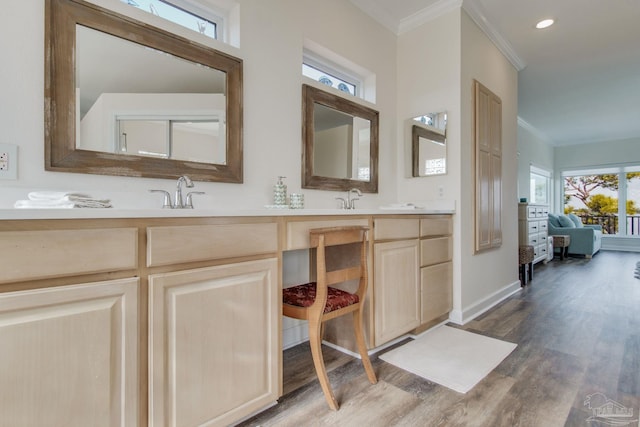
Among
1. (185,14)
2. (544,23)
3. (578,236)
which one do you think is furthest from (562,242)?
(185,14)

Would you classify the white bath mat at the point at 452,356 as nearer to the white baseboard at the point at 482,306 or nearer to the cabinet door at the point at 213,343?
the white baseboard at the point at 482,306

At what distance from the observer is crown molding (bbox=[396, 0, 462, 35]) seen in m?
2.63

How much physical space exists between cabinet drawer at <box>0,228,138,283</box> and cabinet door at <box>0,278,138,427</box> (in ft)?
0.17

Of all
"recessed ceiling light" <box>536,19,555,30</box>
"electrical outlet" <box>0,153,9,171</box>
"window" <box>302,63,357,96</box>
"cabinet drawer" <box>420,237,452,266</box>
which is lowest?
"cabinet drawer" <box>420,237,452,266</box>

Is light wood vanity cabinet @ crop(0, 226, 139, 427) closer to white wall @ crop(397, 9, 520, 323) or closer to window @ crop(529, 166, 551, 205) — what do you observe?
white wall @ crop(397, 9, 520, 323)

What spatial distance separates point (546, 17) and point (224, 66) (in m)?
2.97

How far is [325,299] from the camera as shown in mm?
1472

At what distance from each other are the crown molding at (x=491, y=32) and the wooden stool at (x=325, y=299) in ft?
7.80

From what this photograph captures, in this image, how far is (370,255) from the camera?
1.90 metres

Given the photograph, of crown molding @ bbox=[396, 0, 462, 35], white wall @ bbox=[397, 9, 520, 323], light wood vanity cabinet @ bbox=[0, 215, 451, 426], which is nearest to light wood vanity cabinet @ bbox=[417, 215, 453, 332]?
white wall @ bbox=[397, 9, 520, 323]

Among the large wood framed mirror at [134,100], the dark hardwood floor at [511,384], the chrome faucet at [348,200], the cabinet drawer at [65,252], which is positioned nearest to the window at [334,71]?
the large wood framed mirror at [134,100]

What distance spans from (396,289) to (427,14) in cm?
245

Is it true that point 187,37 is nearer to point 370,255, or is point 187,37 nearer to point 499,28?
point 370,255

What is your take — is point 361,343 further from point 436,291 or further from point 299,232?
point 436,291
